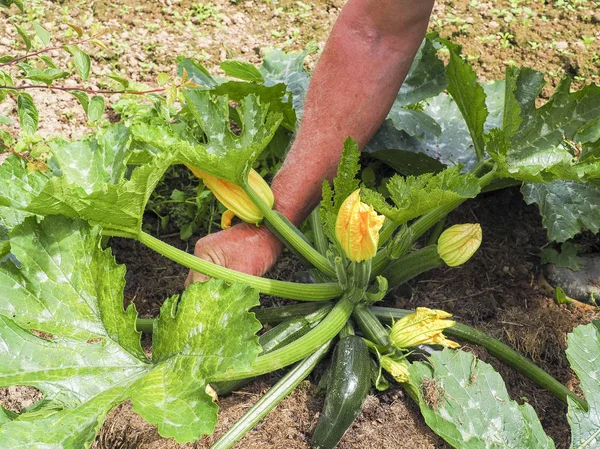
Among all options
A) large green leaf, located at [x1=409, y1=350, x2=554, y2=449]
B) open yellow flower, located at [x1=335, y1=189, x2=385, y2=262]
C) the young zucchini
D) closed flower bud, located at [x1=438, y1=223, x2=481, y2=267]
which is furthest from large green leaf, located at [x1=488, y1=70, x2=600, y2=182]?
the young zucchini

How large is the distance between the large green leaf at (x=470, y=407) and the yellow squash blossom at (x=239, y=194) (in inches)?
27.2

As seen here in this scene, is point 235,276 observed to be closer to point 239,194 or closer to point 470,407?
point 239,194

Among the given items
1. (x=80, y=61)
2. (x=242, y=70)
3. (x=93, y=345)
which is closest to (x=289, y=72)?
(x=242, y=70)

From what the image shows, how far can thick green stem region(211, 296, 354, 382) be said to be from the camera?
1.84m

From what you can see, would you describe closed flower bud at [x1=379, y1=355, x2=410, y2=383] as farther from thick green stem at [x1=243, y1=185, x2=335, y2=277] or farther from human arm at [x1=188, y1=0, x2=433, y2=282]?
human arm at [x1=188, y1=0, x2=433, y2=282]

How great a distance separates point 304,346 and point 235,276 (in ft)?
Result: 0.93

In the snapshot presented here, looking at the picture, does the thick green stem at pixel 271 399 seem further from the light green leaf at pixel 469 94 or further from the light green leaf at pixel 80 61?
the light green leaf at pixel 80 61

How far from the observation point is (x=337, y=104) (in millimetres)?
2105

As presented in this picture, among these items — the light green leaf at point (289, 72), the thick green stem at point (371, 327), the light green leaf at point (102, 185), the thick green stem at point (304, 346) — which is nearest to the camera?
the light green leaf at point (102, 185)

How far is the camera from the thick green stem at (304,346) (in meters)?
1.84

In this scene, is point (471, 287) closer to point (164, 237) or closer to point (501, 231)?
point (501, 231)

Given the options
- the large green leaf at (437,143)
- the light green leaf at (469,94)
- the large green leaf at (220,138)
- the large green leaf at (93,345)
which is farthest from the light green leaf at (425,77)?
the large green leaf at (93,345)

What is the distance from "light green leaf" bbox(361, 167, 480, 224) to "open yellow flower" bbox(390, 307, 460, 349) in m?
0.33

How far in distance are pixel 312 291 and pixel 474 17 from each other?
2098 mm
